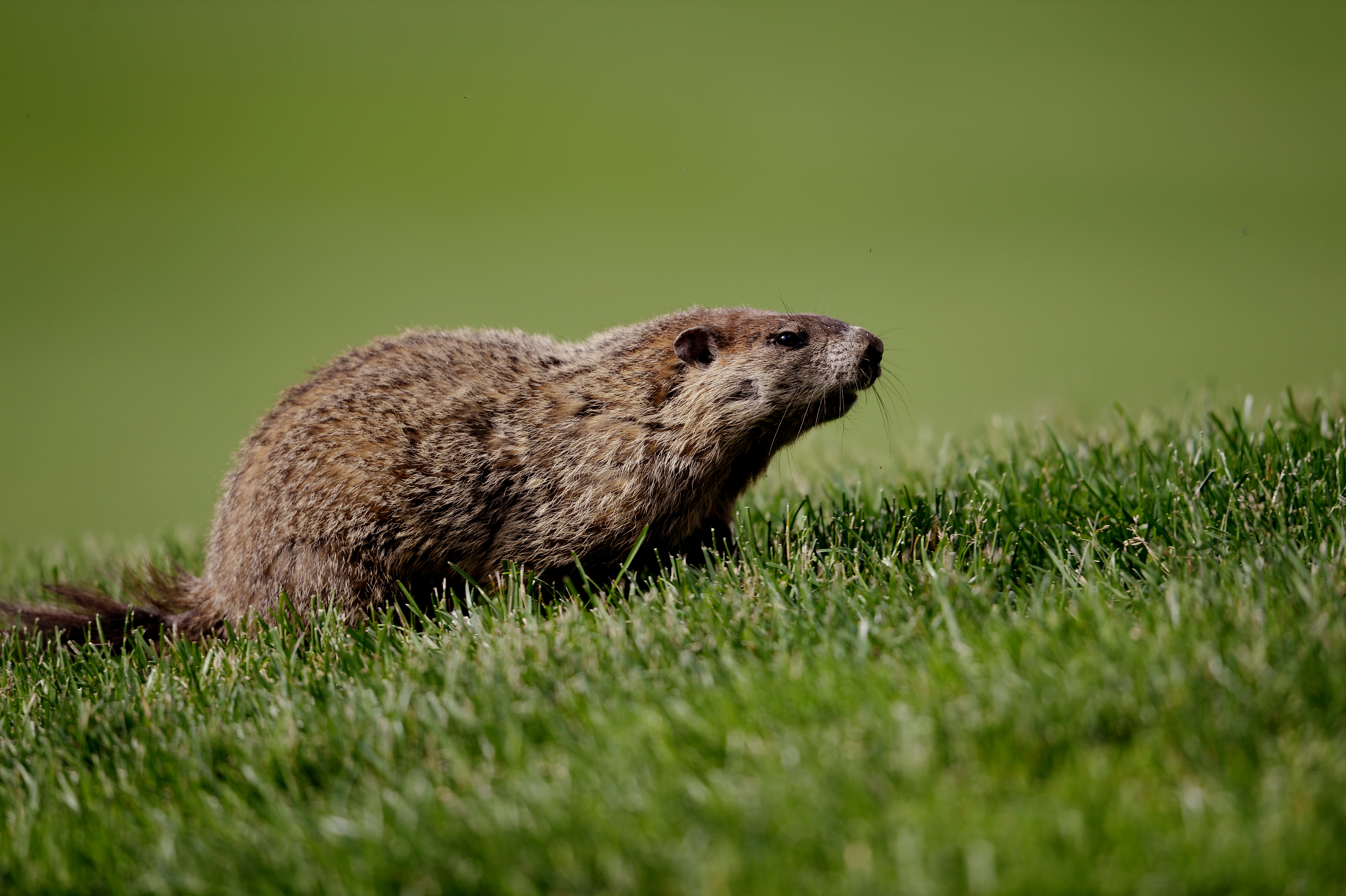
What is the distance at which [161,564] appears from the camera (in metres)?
5.67

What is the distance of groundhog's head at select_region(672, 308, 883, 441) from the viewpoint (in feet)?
14.5

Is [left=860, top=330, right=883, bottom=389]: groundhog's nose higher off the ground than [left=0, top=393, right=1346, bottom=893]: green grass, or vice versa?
[left=860, top=330, right=883, bottom=389]: groundhog's nose

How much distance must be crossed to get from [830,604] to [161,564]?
161 inches

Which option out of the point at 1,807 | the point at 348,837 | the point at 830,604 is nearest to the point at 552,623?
the point at 830,604

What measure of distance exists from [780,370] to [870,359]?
1.34 ft

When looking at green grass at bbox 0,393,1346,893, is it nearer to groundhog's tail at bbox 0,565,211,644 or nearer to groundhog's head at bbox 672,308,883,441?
groundhog's tail at bbox 0,565,211,644

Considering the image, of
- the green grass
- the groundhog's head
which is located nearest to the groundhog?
the groundhog's head

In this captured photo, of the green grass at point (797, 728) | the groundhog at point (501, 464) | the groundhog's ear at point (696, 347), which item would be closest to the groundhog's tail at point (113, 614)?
the groundhog at point (501, 464)

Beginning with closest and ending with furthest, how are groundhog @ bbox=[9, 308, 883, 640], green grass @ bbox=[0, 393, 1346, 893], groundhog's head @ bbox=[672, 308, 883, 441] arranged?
green grass @ bbox=[0, 393, 1346, 893]
groundhog @ bbox=[9, 308, 883, 640]
groundhog's head @ bbox=[672, 308, 883, 441]

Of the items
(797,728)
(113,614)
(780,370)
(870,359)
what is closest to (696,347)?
(780,370)

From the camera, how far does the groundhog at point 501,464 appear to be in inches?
169

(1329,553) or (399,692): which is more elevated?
(1329,553)

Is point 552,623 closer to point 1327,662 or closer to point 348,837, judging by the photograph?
point 348,837

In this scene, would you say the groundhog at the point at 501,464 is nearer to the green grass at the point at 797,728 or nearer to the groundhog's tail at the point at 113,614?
the groundhog's tail at the point at 113,614
